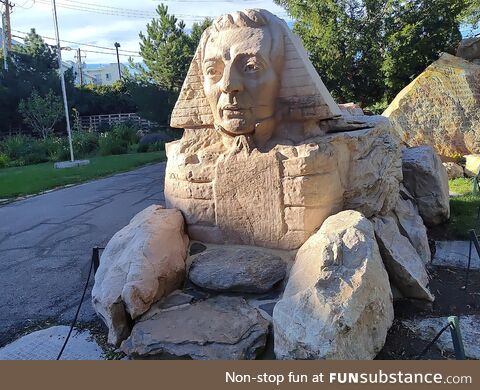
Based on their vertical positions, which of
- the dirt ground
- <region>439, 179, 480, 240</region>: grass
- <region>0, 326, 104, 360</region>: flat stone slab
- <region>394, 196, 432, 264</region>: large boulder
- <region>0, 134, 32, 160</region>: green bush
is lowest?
<region>0, 326, 104, 360</region>: flat stone slab

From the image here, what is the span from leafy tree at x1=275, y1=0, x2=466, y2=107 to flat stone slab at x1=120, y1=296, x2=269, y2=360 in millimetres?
9204

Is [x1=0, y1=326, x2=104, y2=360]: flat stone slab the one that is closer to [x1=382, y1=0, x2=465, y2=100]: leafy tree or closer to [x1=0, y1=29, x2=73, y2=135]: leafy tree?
[x1=382, y1=0, x2=465, y2=100]: leafy tree

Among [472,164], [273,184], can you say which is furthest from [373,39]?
[273,184]

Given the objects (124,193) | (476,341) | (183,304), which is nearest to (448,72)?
(124,193)

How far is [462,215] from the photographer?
458cm

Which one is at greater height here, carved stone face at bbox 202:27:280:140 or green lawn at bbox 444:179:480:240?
carved stone face at bbox 202:27:280:140

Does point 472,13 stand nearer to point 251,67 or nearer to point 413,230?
point 413,230

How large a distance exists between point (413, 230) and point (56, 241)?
11.8 ft

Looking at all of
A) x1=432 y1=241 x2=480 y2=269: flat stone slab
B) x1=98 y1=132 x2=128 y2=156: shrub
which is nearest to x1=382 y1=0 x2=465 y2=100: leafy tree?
x1=432 y1=241 x2=480 y2=269: flat stone slab

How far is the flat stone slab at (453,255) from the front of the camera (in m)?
3.40

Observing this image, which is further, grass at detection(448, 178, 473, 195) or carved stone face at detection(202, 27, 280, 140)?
grass at detection(448, 178, 473, 195)

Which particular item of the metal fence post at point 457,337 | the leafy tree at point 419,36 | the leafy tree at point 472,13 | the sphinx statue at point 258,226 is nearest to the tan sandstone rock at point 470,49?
the leafy tree at point 419,36

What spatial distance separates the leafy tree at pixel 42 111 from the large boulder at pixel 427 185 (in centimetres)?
1658

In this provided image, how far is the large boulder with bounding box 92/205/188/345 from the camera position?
225cm
